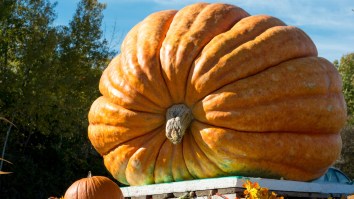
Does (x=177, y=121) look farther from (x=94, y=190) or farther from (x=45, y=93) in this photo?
(x=45, y=93)

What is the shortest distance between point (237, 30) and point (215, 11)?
0.99 ft

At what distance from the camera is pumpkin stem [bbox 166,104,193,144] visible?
4668mm

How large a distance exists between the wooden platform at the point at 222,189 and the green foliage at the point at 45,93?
28.4 ft

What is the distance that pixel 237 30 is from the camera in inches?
193

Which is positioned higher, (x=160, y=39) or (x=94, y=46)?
(x=94, y=46)

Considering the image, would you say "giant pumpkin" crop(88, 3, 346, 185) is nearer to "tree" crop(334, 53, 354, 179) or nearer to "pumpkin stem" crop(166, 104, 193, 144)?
"pumpkin stem" crop(166, 104, 193, 144)

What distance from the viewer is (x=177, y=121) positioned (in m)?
4.66

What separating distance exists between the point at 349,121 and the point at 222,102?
21.1 metres

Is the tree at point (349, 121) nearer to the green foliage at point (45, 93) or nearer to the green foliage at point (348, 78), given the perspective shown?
the green foliage at point (348, 78)

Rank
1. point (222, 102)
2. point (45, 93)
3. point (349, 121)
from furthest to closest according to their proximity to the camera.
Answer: point (349, 121)
point (45, 93)
point (222, 102)

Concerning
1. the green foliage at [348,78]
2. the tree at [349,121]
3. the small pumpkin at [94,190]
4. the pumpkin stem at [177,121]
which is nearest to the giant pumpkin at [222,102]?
the pumpkin stem at [177,121]

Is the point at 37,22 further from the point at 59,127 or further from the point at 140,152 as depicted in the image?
the point at 140,152

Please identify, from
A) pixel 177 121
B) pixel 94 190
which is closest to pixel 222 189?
pixel 177 121

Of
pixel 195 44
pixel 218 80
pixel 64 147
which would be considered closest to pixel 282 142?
pixel 218 80
